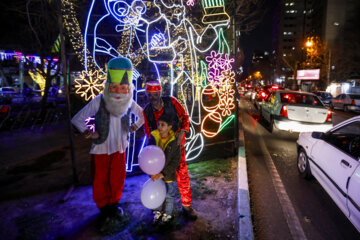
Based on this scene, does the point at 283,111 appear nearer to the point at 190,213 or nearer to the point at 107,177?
the point at 190,213

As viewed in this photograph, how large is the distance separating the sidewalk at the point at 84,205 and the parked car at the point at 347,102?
16.3m

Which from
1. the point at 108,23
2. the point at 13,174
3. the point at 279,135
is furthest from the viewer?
the point at 279,135

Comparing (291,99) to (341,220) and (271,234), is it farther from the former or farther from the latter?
(271,234)

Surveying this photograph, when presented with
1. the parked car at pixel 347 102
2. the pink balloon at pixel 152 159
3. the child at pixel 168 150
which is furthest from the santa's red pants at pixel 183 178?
the parked car at pixel 347 102

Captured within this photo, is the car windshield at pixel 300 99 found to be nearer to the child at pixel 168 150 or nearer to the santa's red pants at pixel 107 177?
the child at pixel 168 150

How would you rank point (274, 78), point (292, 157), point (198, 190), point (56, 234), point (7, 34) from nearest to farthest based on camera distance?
point (56, 234) → point (198, 190) → point (292, 157) → point (7, 34) → point (274, 78)

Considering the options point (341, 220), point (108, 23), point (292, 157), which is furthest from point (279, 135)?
point (108, 23)

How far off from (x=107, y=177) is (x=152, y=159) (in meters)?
0.90

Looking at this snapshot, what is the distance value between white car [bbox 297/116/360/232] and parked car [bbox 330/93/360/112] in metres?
15.8

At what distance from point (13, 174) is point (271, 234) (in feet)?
17.6

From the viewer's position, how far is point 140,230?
3008mm

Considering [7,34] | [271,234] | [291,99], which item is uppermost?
[7,34]

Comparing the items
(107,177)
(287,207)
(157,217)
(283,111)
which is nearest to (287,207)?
(287,207)

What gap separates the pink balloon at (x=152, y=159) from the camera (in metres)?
2.73
